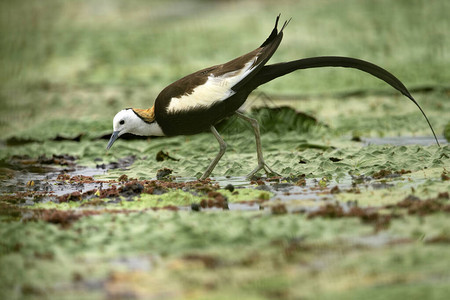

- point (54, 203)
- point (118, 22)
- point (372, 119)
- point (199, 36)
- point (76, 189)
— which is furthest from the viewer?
point (118, 22)

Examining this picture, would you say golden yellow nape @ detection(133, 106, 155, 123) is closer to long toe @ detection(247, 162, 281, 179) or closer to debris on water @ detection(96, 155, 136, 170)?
long toe @ detection(247, 162, 281, 179)

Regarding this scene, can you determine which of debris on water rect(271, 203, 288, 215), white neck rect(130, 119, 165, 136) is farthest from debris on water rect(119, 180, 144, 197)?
debris on water rect(271, 203, 288, 215)

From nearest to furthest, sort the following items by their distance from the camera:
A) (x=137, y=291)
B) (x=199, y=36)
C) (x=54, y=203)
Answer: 1. (x=137, y=291)
2. (x=54, y=203)
3. (x=199, y=36)

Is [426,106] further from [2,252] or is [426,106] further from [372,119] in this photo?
[2,252]

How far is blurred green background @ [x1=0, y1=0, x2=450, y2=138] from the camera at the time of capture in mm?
12359

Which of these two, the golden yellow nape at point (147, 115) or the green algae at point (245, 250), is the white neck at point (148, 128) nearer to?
the golden yellow nape at point (147, 115)

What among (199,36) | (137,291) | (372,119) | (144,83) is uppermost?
(199,36)

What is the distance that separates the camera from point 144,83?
14.2 metres

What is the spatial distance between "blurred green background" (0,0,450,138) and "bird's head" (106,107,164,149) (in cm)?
248

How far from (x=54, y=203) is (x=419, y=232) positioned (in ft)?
10.8

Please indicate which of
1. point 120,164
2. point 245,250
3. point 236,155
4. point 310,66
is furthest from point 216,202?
point 120,164

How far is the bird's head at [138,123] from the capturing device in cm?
722

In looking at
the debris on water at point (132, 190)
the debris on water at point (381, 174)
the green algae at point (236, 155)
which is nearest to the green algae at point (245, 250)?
the green algae at point (236, 155)

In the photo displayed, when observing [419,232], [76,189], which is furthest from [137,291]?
[76,189]
